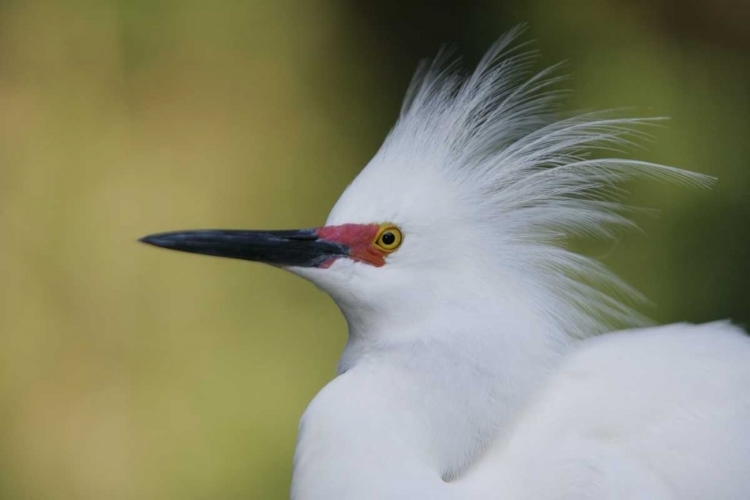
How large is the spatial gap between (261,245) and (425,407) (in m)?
0.28

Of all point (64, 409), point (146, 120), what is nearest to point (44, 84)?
point (146, 120)

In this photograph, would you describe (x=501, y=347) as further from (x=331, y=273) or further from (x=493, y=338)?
(x=331, y=273)

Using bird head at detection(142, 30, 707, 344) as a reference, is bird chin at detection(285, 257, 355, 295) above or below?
below

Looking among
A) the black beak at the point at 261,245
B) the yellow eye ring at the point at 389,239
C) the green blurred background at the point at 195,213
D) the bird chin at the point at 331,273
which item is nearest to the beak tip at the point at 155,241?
the black beak at the point at 261,245

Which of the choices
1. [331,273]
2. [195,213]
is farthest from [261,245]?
[195,213]

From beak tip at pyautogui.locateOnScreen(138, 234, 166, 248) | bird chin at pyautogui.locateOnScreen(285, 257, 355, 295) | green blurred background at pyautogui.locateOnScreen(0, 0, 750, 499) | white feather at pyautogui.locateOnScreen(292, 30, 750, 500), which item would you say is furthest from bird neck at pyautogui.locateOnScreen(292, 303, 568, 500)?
green blurred background at pyautogui.locateOnScreen(0, 0, 750, 499)

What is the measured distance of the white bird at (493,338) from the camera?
96 cm

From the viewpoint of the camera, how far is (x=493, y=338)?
0.98 meters

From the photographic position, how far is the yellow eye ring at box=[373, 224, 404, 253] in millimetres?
1043

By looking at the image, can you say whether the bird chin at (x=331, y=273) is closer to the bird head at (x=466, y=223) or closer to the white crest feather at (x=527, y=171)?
the bird head at (x=466, y=223)

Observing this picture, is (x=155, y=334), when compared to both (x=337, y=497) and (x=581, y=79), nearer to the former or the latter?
(x=581, y=79)

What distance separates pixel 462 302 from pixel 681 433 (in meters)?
0.29

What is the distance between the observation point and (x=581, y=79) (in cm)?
266

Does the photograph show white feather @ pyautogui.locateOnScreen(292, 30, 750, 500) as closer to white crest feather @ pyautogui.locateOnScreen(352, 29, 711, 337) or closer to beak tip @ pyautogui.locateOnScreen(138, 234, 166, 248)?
white crest feather @ pyautogui.locateOnScreen(352, 29, 711, 337)
